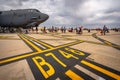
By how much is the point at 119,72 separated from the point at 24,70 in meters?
3.13

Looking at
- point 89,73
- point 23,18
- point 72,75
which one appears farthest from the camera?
point 23,18

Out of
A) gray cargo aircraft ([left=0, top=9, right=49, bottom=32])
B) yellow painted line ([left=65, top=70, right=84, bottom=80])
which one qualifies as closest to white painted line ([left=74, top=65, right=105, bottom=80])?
yellow painted line ([left=65, top=70, right=84, bottom=80])

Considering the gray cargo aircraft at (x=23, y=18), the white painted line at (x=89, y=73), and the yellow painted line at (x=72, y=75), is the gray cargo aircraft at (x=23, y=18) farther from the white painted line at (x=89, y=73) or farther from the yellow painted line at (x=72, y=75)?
the yellow painted line at (x=72, y=75)

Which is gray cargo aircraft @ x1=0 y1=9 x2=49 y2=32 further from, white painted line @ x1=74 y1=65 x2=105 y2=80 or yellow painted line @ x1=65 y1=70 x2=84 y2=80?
yellow painted line @ x1=65 y1=70 x2=84 y2=80

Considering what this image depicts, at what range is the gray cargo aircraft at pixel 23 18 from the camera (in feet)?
81.8

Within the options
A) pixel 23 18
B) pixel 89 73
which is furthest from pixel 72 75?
pixel 23 18

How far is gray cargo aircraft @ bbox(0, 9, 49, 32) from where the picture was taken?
24.9m

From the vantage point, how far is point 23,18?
83.8 ft

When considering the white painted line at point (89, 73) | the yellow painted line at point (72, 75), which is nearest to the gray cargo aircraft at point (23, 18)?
the white painted line at point (89, 73)

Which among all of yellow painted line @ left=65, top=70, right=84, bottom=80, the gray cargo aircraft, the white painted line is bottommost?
the white painted line

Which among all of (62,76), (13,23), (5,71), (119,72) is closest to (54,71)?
(62,76)

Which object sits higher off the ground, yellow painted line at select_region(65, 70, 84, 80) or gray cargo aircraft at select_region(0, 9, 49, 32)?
gray cargo aircraft at select_region(0, 9, 49, 32)

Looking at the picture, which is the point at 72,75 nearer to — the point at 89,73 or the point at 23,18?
the point at 89,73

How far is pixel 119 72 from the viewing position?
3590mm
